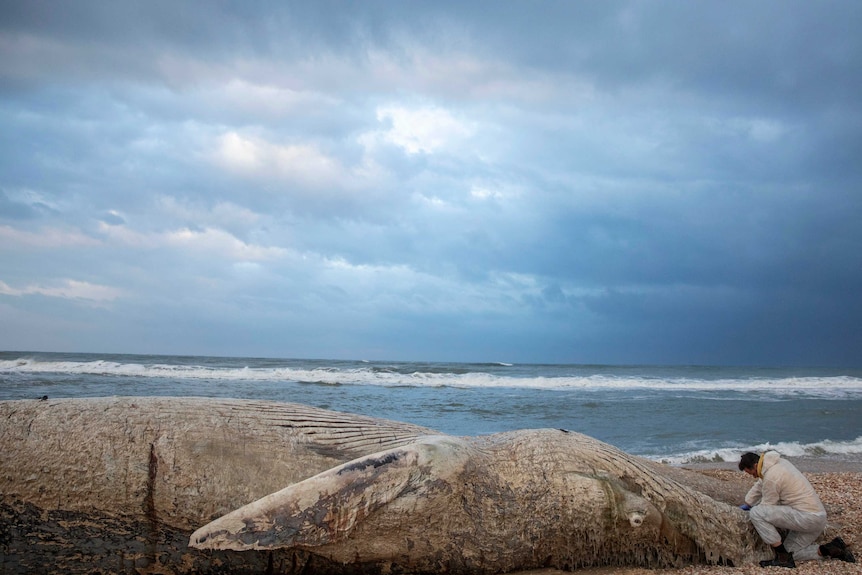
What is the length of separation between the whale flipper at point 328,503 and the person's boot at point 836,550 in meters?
3.63

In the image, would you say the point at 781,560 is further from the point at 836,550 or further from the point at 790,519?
the point at 836,550

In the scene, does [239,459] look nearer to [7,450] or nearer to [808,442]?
[7,450]

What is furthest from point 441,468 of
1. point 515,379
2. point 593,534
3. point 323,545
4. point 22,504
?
point 515,379

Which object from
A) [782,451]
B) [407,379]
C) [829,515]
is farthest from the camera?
[407,379]

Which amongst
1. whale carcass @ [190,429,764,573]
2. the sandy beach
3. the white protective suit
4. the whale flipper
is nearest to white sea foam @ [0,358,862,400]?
the sandy beach

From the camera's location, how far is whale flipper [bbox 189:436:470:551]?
3877 millimetres

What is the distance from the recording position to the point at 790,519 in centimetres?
520

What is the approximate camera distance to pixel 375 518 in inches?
166

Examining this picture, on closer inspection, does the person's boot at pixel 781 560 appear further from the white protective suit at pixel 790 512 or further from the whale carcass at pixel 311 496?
the whale carcass at pixel 311 496

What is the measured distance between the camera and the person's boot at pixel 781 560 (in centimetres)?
511

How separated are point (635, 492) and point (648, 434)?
859 centimetres

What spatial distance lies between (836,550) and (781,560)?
57 cm

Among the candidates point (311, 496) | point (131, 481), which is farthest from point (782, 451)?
point (131, 481)

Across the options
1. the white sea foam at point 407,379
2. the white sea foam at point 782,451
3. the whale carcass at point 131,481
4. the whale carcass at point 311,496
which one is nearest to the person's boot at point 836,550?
the whale carcass at point 311,496
